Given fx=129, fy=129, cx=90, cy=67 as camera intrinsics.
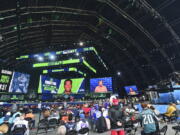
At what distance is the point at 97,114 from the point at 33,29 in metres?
13.3

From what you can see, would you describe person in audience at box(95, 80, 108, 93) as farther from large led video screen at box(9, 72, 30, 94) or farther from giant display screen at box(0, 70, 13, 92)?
giant display screen at box(0, 70, 13, 92)

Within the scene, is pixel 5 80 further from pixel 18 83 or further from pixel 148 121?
pixel 148 121

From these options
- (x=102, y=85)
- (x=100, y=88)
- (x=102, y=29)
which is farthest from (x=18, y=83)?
(x=102, y=85)

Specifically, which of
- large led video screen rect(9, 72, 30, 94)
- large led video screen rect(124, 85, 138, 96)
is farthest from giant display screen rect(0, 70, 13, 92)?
large led video screen rect(124, 85, 138, 96)

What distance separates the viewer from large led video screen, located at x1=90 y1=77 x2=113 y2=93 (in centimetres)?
2472

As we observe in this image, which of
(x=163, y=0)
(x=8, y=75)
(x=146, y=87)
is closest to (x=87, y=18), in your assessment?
(x=163, y=0)

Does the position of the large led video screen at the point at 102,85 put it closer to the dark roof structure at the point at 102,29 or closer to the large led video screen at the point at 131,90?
→ the large led video screen at the point at 131,90

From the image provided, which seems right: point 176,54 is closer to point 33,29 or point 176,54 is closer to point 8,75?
point 33,29

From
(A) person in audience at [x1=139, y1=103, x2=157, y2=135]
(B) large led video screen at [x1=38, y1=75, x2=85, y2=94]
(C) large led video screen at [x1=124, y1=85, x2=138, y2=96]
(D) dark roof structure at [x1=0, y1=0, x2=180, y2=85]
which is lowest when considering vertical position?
(A) person in audience at [x1=139, y1=103, x2=157, y2=135]

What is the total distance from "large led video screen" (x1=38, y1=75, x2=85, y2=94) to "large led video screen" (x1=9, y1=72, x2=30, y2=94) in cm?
284

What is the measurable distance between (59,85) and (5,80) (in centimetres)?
1016

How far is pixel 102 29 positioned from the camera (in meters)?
18.1

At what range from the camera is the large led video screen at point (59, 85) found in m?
20.0

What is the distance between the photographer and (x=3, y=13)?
12.0 meters
